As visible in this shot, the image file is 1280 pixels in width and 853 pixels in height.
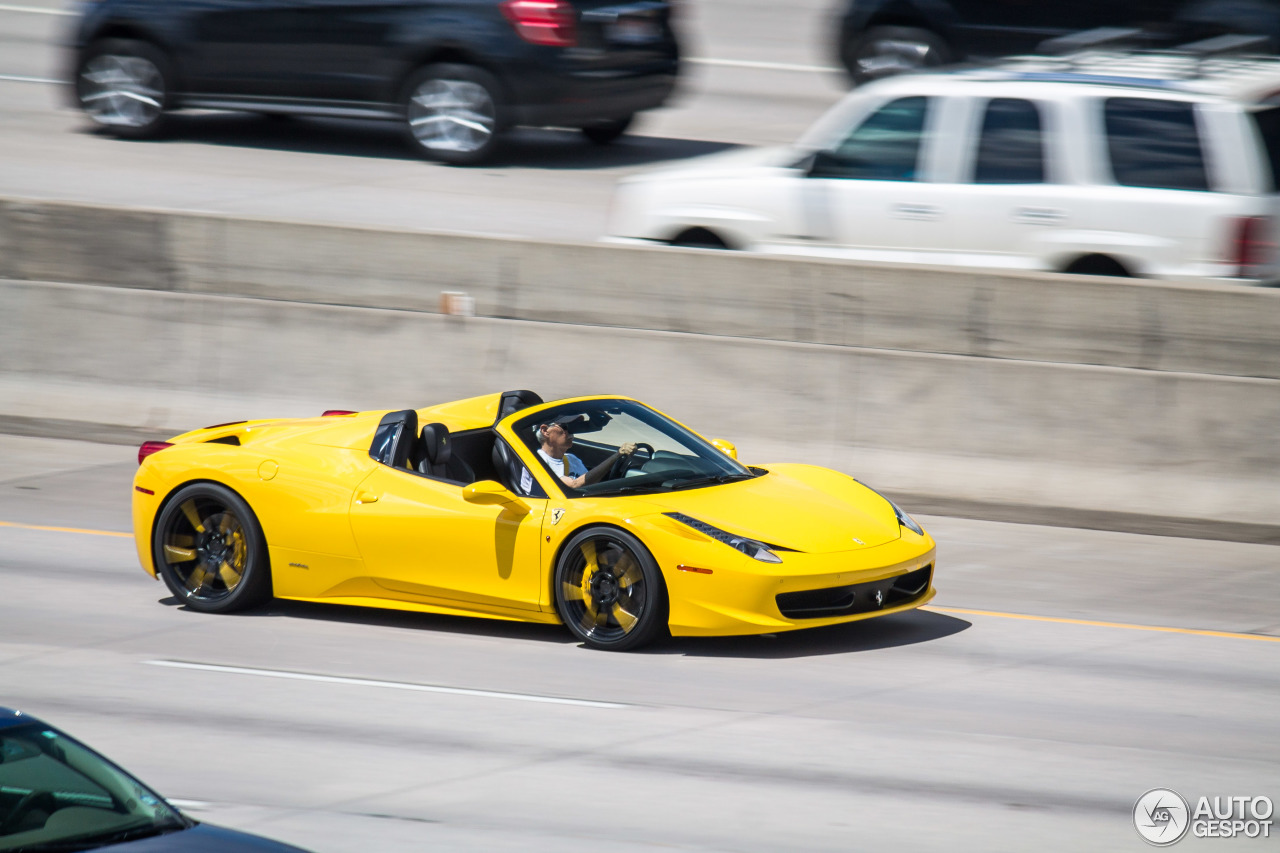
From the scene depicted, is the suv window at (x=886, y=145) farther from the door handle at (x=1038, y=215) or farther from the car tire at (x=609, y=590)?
the car tire at (x=609, y=590)

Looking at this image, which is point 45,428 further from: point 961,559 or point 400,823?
point 400,823

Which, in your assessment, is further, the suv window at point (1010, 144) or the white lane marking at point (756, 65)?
the white lane marking at point (756, 65)

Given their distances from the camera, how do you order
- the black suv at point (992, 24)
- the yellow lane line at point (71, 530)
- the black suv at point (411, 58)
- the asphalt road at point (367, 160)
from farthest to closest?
the black suv at point (992, 24)
the black suv at point (411, 58)
the asphalt road at point (367, 160)
the yellow lane line at point (71, 530)

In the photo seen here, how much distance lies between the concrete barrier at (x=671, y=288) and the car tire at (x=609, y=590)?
4.23 m

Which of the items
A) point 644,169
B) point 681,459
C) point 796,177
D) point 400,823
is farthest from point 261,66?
point 400,823

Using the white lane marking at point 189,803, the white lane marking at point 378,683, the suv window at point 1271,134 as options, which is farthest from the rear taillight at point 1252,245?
the white lane marking at point 189,803

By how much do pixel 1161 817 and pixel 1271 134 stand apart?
6855 mm

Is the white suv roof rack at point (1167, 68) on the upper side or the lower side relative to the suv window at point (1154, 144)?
upper

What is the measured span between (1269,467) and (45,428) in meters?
9.63

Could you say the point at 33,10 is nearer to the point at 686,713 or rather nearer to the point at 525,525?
the point at 525,525

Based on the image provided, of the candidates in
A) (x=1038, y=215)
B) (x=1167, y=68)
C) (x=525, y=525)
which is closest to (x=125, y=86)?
(x=1038, y=215)

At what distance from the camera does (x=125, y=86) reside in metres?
19.1

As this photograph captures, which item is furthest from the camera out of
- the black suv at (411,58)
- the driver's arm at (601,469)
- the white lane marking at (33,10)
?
the white lane marking at (33,10)

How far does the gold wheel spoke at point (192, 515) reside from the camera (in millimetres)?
9750
